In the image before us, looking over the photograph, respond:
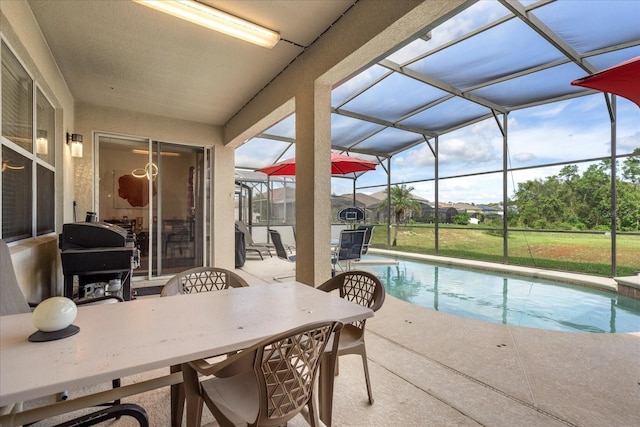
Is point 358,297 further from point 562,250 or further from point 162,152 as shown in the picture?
point 562,250

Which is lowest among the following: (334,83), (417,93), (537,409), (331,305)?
(537,409)

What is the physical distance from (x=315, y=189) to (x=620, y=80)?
2.74 m

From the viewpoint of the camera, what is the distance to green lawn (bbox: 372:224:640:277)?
5781 mm

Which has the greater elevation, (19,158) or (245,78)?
(245,78)

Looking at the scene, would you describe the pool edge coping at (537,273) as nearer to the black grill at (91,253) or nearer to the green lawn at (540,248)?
the green lawn at (540,248)

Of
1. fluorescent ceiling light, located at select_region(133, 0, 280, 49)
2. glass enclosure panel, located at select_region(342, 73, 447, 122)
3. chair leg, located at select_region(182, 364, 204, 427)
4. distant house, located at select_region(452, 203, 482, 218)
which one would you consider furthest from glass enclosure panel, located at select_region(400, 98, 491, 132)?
chair leg, located at select_region(182, 364, 204, 427)

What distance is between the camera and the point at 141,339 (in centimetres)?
111

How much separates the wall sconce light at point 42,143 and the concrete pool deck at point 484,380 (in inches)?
96.5

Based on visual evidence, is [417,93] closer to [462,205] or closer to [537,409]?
[462,205]

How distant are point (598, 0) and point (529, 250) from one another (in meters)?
5.60

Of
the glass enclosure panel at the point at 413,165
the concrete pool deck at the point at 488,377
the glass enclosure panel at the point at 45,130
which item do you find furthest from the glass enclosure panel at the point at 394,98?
the glass enclosure panel at the point at 45,130

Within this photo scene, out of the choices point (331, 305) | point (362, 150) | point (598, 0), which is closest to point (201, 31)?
point (331, 305)

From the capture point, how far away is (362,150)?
31.3 feet

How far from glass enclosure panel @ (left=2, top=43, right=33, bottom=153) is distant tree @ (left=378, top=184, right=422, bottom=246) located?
29.6 feet
